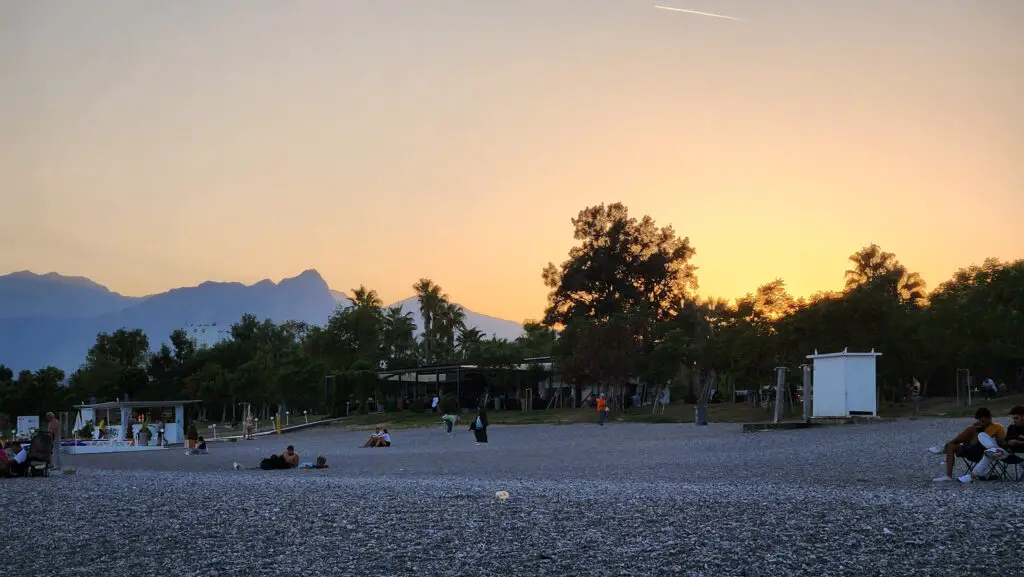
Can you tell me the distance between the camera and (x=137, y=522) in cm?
1088

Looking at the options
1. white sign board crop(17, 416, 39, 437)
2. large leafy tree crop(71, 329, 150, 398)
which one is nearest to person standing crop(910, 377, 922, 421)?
white sign board crop(17, 416, 39, 437)

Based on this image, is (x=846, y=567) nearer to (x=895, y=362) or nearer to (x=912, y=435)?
(x=912, y=435)

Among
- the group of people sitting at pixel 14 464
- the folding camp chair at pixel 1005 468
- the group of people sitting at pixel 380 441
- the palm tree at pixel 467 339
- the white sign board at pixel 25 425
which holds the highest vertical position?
the palm tree at pixel 467 339

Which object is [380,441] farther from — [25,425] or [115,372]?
[115,372]

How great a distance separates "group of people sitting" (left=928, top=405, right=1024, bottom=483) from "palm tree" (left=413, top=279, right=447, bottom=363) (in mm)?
74358

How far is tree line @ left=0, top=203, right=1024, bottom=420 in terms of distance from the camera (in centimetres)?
4072

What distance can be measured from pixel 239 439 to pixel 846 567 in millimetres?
45729

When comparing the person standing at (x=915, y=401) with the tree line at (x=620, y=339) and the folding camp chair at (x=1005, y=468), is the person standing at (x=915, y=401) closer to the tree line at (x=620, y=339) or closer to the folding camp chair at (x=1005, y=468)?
the tree line at (x=620, y=339)

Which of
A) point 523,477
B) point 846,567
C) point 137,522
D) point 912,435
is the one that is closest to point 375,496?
point 137,522

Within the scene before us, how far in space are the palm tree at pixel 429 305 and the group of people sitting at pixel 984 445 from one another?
74.4 metres

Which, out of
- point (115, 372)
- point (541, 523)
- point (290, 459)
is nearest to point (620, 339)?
point (290, 459)

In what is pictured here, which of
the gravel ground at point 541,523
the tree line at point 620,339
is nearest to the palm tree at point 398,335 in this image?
the tree line at point 620,339

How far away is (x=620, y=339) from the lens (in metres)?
50.9

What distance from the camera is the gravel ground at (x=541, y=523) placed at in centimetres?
786
